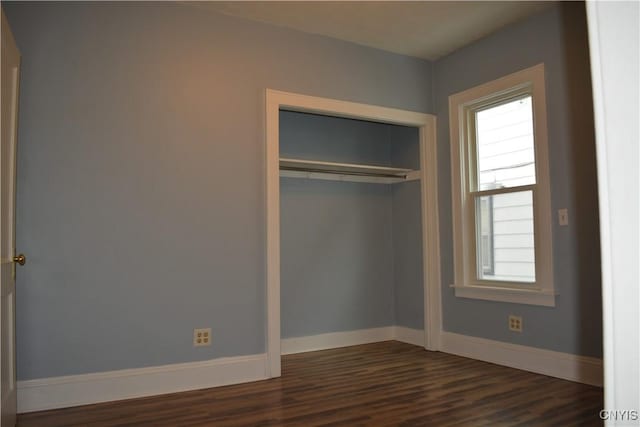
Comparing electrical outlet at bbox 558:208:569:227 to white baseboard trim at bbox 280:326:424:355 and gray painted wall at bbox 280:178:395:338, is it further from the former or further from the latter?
gray painted wall at bbox 280:178:395:338

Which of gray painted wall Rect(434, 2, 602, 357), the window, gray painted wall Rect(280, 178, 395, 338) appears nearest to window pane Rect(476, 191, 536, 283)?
the window

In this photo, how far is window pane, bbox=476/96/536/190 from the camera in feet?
12.6

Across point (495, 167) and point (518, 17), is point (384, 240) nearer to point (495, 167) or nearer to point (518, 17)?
point (495, 167)

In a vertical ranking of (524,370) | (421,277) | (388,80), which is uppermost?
(388,80)

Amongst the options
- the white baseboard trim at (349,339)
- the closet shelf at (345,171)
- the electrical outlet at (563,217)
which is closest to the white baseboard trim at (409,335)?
the white baseboard trim at (349,339)

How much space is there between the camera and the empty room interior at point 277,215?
2936 mm

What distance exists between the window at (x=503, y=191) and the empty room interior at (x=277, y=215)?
0.06 ft

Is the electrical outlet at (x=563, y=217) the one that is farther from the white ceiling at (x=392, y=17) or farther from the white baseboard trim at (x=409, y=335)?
the white baseboard trim at (x=409, y=335)

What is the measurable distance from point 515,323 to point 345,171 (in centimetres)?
207

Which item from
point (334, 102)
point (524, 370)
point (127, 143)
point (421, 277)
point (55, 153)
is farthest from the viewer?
point (421, 277)

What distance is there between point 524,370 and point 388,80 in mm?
2673

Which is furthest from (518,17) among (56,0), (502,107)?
(56,0)

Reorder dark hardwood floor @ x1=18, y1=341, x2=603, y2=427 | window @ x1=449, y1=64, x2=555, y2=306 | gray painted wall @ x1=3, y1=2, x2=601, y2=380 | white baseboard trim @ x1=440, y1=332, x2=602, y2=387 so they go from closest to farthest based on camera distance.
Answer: dark hardwood floor @ x1=18, y1=341, x2=603, y2=427
gray painted wall @ x1=3, y1=2, x2=601, y2=380
white baseboard trim @ x1=440, y1=332, x2=602, y2=387
window @ x1=449, y1=64, x2=555, y2=306

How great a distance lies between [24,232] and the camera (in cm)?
291
